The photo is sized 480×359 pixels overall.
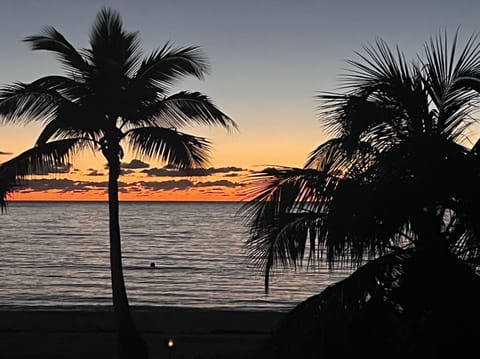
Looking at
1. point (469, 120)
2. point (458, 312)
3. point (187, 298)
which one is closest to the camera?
point (458, 312)

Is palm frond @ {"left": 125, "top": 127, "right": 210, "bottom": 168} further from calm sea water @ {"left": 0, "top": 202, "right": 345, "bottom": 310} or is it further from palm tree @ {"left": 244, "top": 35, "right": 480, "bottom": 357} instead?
calm sea water @ {"left": 0, "top": 202, "right": 345, "bottom": 310}

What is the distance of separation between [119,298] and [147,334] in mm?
Answer: 7171

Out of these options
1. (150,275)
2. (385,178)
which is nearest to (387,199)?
(385,178)

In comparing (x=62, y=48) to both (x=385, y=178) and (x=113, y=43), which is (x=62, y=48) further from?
(x=385, y=178)


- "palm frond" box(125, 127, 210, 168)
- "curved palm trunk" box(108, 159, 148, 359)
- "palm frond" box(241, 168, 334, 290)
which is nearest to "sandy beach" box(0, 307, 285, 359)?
"curved palm trunk" box(108, 159, 148, 359)

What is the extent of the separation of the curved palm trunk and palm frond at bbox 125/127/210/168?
65 centimetres

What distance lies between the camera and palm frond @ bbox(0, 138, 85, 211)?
10797mm

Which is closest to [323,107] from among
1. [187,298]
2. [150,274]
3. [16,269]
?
[187,298]

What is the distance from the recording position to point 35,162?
11.1 meters

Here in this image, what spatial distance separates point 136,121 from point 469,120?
6.34 metres

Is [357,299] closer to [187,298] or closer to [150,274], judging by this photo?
[187,298]

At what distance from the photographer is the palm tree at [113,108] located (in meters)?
11.3

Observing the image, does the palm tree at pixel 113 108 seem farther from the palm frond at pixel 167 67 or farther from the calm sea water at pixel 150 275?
the calm sea water at pixel 150 275

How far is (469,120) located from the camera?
7043mm
